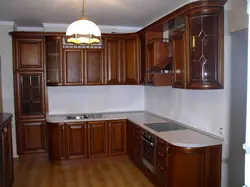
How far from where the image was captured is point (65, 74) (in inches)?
194

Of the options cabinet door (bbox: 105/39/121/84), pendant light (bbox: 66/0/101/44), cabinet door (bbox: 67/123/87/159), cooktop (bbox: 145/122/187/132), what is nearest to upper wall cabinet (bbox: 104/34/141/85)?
cabinet door (bbox: 105/39/121/84)

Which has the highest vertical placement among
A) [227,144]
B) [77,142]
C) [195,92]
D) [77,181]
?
[195,92]

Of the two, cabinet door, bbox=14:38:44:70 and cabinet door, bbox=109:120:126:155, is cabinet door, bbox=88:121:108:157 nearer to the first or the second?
cabinet door, bbox=109:120:126:155

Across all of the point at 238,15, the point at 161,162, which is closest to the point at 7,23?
the point at 161,162

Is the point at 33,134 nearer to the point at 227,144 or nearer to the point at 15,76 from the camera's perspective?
the point at 15,76

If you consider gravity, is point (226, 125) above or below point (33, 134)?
above

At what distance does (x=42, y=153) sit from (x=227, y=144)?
3627mm

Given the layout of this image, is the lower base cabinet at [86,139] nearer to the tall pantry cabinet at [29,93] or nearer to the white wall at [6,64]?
the tall pantry cabinet at [29,93]

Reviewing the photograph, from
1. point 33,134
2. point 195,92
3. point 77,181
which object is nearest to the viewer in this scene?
point 195,92

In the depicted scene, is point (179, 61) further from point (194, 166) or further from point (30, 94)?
point (30, 94)

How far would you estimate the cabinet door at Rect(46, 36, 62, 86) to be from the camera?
193 inches

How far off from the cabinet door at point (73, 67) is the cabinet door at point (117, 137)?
1.06 meters

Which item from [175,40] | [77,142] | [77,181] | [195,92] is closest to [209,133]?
[195,92]

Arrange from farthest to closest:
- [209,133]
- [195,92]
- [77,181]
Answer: [77,181], [195,92], [209,133]
